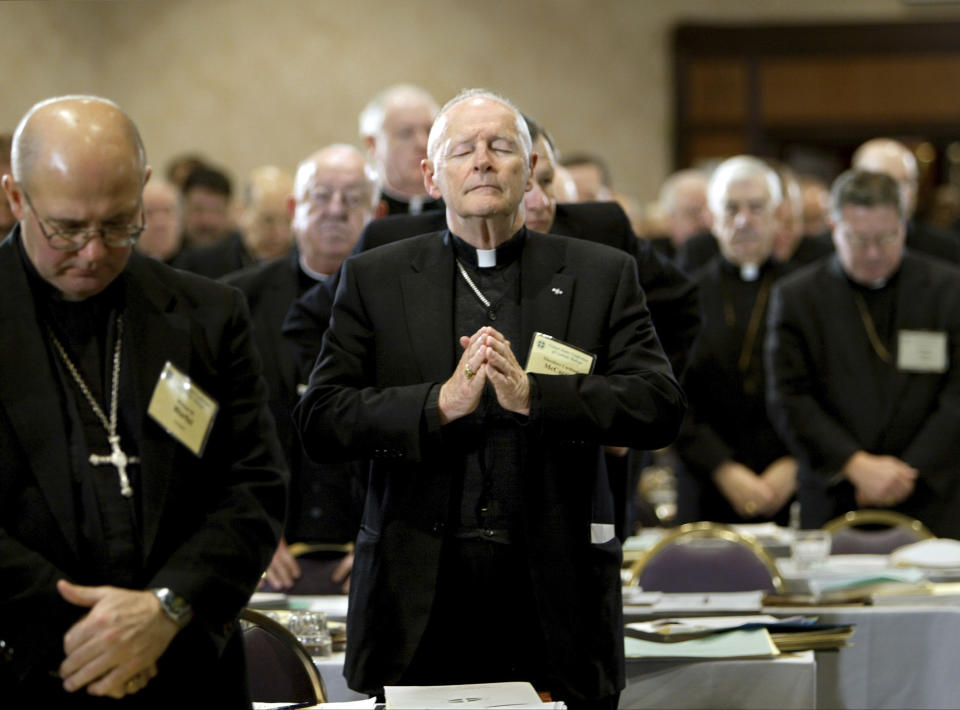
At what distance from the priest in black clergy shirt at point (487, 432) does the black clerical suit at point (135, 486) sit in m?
0.43

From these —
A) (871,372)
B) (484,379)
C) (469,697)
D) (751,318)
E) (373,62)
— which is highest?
(373,62)

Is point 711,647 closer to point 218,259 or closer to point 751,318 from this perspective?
point 751,318

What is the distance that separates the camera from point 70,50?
1047cm

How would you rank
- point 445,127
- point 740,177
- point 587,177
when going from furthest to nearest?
point 587,177, point 740,177, point 445,127

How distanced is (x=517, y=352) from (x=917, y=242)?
461 centimetres

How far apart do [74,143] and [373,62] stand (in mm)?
9873

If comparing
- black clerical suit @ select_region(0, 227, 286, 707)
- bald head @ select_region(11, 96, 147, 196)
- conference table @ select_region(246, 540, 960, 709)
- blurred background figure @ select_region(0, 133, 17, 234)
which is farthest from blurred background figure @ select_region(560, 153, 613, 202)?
bald head @ select_region(11, 96, 147, 196)

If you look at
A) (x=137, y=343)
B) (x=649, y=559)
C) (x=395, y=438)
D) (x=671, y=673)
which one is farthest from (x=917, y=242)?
(x=137, y=343)

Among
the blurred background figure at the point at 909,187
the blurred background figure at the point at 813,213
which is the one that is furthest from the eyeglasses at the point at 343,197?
the blurred background figure at the point at 813,213

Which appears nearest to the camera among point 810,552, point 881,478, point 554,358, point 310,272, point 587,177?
point 554,358

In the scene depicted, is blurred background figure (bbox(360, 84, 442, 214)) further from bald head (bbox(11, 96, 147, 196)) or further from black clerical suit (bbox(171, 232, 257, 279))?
bald head (bbox(11, 96, 147, 196))

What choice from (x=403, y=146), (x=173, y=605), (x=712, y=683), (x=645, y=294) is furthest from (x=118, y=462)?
(x=403, y=146)

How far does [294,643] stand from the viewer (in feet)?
9.82

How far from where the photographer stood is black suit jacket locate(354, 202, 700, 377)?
3.75m
